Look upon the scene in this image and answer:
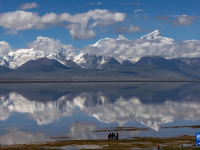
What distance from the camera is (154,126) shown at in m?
76.2

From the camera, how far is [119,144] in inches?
2163

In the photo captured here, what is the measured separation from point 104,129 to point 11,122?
80.2 feet

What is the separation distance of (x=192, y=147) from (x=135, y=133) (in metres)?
17.3

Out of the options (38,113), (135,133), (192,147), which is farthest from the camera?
(38,113)

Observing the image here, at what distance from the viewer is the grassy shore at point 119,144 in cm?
5275

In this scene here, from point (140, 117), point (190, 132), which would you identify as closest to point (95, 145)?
point (190, 132)

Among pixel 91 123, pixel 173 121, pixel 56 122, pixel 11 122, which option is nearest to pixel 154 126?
pixel 173 121

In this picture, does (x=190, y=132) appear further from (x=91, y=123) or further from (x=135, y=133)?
(x=91, y=123)

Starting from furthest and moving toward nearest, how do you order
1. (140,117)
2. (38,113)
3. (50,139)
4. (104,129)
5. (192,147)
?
1. (38,113)
2. (140,117)
3. (104,129)
4. (50,139)
5. (192,147)

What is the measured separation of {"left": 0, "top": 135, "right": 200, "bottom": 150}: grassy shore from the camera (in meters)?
52.8

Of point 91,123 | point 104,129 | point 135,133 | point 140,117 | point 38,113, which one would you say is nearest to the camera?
point 135,133

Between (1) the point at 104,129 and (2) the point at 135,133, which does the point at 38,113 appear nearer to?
(1) the point at 104,129

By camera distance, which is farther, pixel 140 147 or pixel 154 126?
pixel 154 126

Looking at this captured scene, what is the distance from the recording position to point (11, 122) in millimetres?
82188
